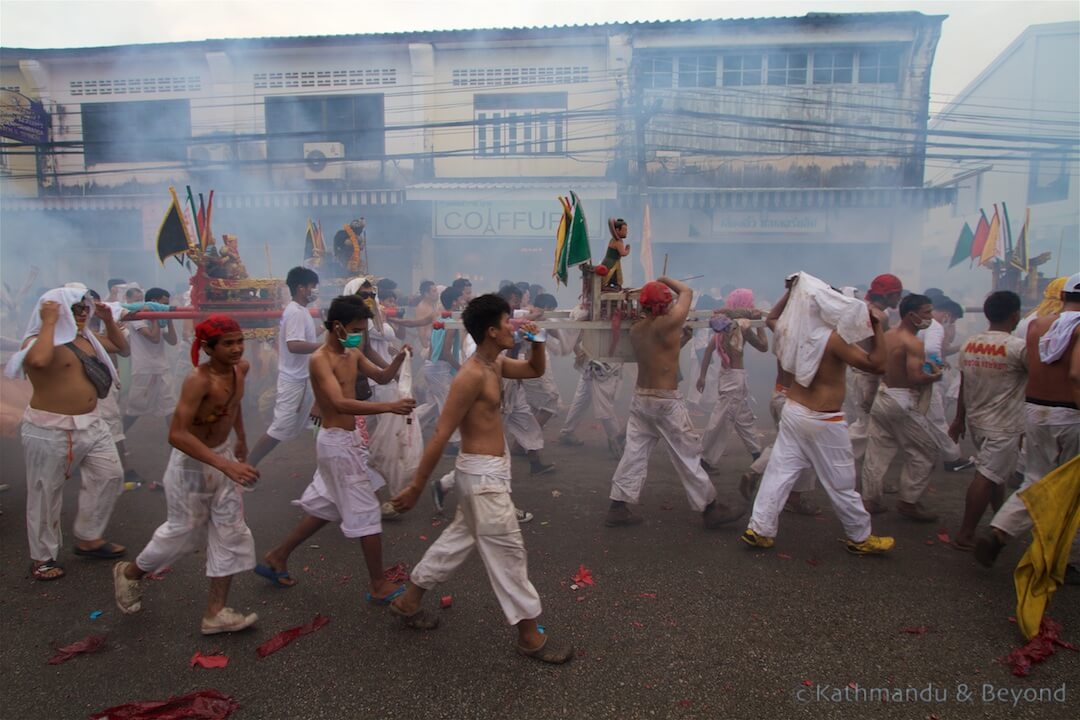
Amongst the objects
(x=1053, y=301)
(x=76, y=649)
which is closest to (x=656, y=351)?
(x=1053, y=301)

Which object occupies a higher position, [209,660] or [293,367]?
[293,367]

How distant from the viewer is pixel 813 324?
4.18m

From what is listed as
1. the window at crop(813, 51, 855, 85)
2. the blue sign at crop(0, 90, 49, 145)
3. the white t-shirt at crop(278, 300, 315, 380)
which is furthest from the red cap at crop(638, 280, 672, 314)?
the blue sign at crop(0, 90, 49, 145)

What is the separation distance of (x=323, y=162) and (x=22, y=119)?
6757 millimetres

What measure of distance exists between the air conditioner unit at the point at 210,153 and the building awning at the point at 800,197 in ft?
35.6

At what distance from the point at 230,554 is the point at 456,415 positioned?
1.43 metres

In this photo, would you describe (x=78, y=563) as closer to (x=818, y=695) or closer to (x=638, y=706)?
(x=638, y=706)

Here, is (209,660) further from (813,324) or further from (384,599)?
Result: (813,324)

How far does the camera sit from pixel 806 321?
4191mm

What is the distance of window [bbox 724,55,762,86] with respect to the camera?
627 inches

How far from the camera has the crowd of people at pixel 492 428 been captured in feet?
10.6

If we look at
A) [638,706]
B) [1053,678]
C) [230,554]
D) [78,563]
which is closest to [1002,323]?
[1053,678]

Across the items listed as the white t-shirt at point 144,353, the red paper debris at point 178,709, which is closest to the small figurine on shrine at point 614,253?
the red paper debris at point 178,709

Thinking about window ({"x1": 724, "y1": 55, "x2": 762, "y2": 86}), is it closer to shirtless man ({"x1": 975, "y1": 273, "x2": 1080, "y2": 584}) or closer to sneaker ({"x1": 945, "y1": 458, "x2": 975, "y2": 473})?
sneaker ({"x1": 945, "y1": 458, "x2": 975, "y2": 473})
